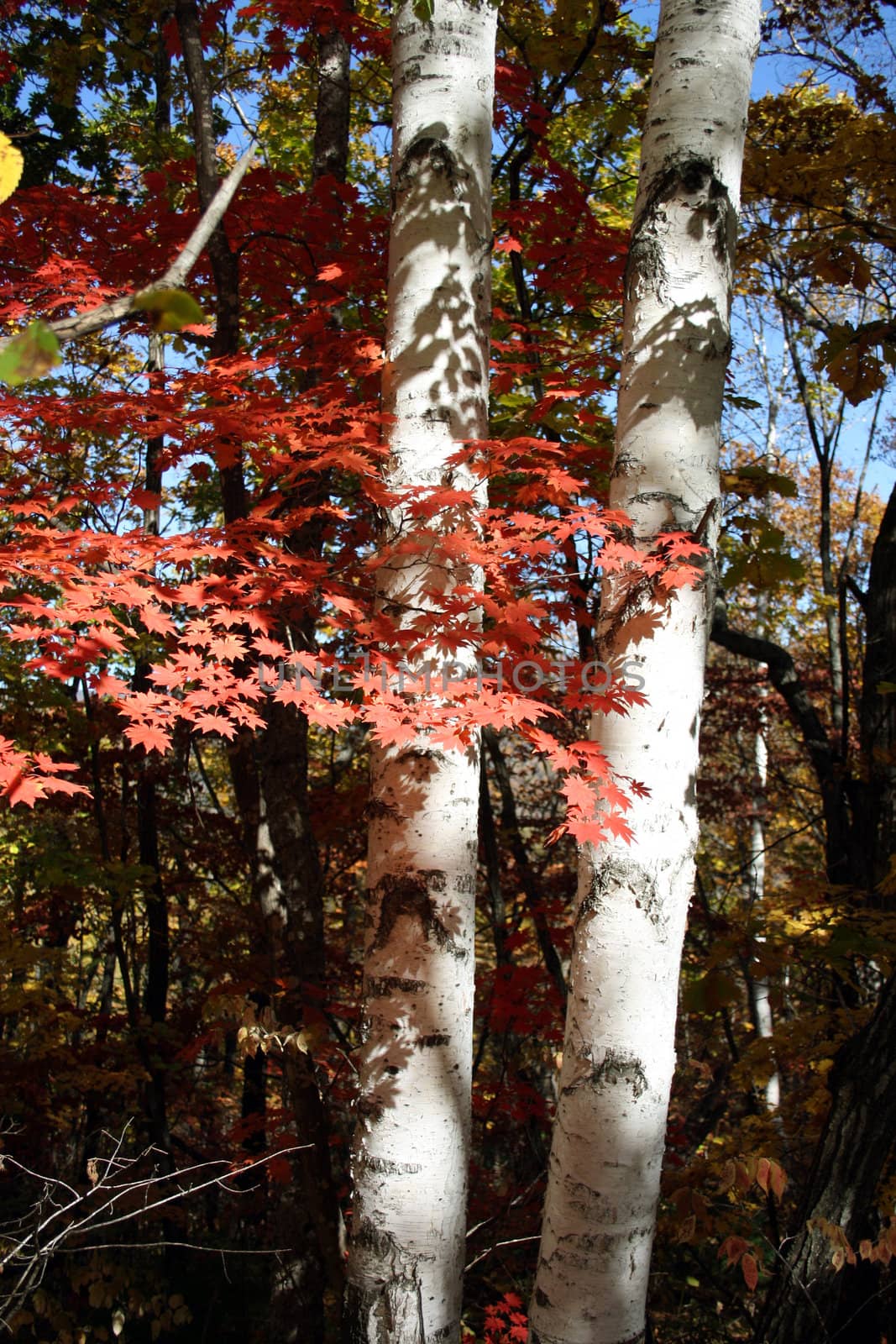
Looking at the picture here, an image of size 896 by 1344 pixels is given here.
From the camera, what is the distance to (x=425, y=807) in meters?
2.36

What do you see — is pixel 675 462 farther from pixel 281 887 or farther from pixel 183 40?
pixel 183 40

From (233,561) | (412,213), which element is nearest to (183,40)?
(412,213)

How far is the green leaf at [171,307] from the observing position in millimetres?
629

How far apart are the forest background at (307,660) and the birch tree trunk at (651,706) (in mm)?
132

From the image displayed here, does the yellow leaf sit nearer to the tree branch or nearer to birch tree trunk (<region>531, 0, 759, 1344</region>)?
the tree branch

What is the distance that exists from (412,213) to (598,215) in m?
5.15

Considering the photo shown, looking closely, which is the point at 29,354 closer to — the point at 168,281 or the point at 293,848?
the point at 168,281

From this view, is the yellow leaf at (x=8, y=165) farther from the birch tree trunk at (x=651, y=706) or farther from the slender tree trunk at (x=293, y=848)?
the slender tree trunk at (x=293, y=848)

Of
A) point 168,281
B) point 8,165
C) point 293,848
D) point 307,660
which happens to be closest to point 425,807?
point 307,660

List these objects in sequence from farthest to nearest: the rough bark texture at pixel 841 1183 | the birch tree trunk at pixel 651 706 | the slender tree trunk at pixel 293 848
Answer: the slender tree trunk at pixel 293 848 → the rough bark texture at pixel 841 1183 → the birch tree trunk at pixel 651 706

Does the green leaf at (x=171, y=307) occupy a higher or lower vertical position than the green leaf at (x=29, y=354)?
higher

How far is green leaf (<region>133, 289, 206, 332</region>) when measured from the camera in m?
0.63

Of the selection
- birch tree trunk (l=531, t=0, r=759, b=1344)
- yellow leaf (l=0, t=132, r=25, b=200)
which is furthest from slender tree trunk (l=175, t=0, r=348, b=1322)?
yellow leaf (l=0, t=132, r=25, b=200)

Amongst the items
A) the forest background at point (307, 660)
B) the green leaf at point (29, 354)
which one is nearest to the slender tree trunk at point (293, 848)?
the forest background at point (307, 660)
